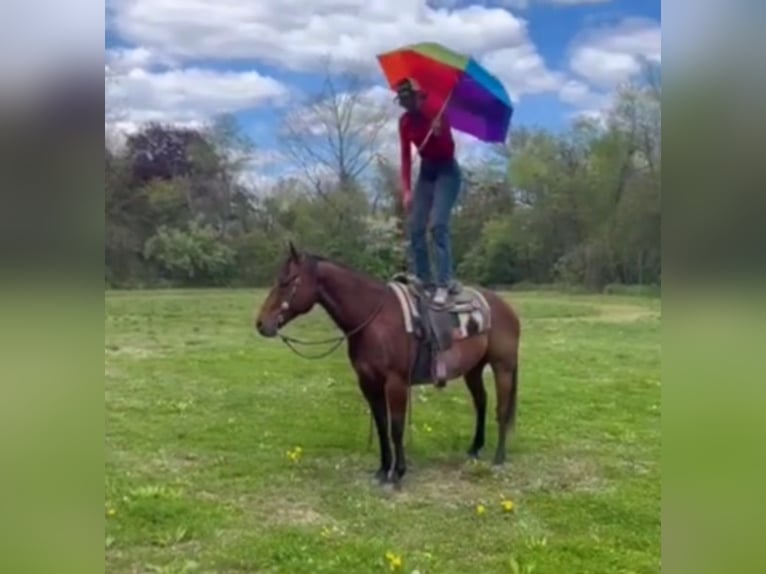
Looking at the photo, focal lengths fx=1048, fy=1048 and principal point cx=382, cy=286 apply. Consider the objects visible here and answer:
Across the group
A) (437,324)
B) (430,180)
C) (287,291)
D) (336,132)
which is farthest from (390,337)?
(336,132)

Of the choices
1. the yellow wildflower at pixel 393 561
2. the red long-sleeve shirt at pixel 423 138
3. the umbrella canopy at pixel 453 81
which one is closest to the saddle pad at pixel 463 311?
the red long-sleeve shirt at pixel 423 138

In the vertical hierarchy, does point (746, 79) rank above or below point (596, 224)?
above

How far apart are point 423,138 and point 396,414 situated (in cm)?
59

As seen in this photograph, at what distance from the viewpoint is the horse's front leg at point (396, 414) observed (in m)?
2.25

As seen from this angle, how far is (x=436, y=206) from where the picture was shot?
7.32 feet

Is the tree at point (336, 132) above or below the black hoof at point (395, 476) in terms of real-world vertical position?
above

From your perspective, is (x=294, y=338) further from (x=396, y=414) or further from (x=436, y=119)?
(x=436, y=119)

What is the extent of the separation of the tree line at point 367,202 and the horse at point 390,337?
40 mm

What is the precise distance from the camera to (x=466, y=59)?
219cm

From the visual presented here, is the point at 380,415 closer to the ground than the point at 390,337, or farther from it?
closer to the ground

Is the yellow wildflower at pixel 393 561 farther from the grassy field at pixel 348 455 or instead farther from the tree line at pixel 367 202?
the tree line at pixel 367 202

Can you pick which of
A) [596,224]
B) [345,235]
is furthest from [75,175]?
[596,224]

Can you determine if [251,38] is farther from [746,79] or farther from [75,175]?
[746,79]

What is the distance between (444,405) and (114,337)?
71 centimetres
